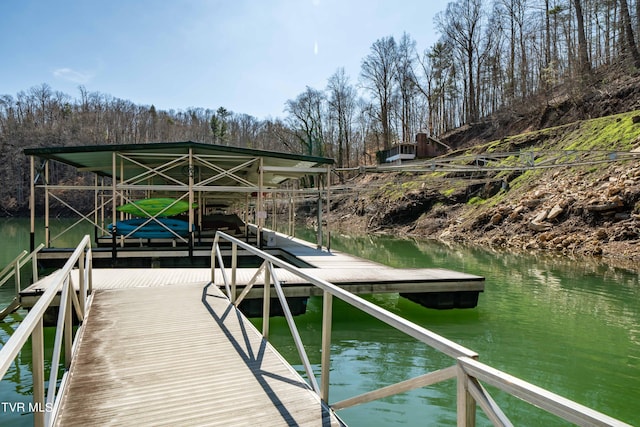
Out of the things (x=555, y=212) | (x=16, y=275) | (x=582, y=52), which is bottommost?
(x=16, y=275)

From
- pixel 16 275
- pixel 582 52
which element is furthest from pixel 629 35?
pixel 16 275

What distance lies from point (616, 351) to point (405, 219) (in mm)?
23975

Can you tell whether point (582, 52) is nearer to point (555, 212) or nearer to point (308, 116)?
point (555, 212)

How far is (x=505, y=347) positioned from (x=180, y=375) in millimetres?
4758

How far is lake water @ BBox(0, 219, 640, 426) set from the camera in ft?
14.3

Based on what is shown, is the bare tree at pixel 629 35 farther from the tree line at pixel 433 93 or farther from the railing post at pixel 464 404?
the railing post at pixel 464 404

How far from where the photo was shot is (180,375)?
144 inches

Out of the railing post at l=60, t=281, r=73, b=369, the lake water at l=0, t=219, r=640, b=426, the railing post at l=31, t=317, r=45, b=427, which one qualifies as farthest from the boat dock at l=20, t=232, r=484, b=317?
the railing post at l=31, t=317, r=45, b=427

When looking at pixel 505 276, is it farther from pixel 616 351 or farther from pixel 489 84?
pixel 489 84

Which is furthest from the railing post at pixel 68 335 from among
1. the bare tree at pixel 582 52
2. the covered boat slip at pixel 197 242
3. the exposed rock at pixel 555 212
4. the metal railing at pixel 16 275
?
the bare tree at pixel 582 52

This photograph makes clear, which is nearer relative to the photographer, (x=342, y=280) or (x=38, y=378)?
(x=38, y=378)

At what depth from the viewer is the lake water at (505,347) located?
4.36 meters

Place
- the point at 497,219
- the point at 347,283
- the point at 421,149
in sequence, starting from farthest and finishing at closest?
the point at 421,149, the point at 497,219, the point at 347,283

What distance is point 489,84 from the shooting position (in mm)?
43031
